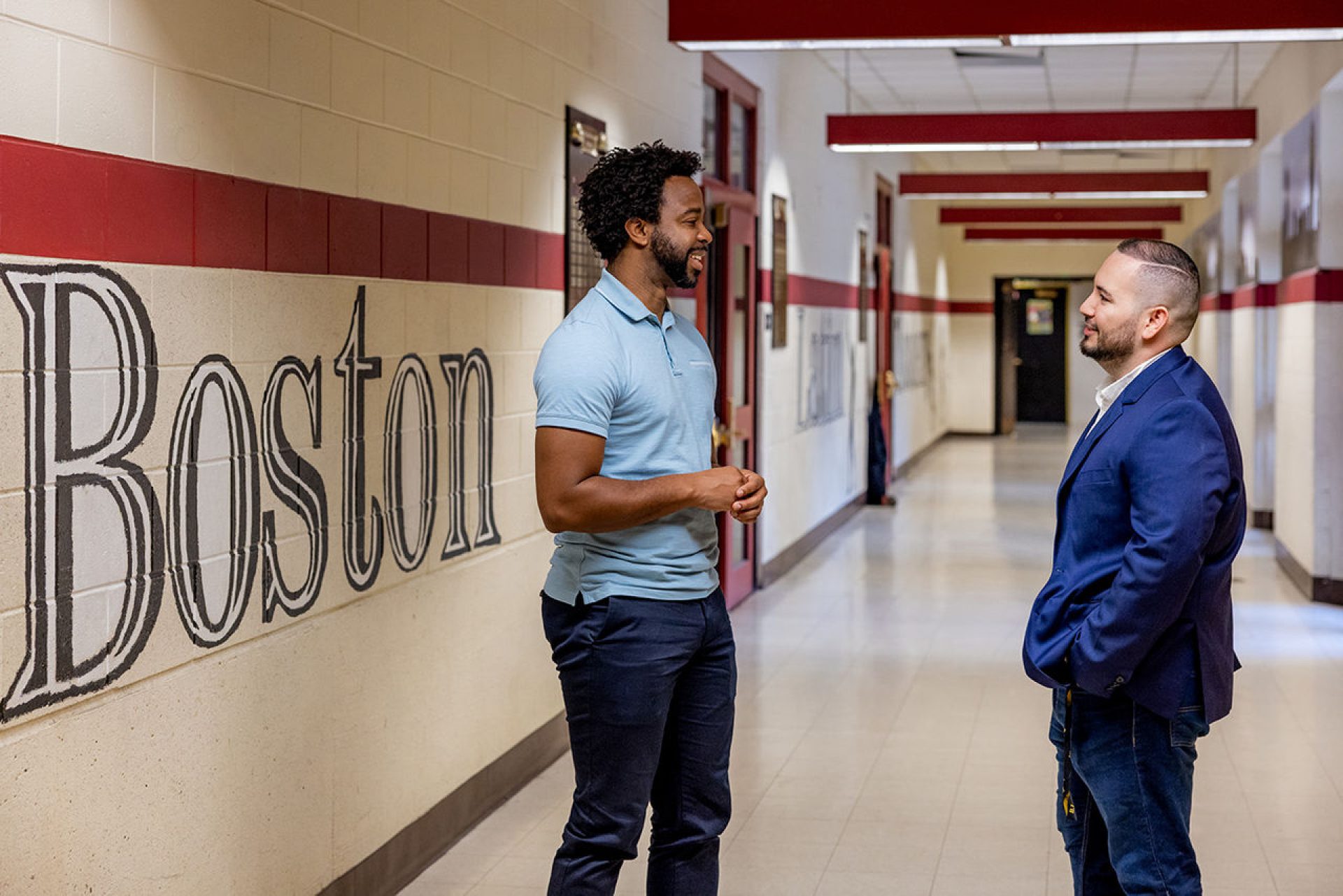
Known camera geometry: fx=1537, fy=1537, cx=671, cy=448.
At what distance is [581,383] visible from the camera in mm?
2521

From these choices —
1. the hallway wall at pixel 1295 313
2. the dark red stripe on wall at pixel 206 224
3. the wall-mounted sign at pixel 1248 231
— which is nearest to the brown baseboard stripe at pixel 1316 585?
the hallway wall at pixel 1295 313

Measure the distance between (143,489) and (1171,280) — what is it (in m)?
1.77

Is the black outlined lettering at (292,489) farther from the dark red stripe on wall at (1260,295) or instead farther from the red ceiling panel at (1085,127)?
the dark red stripe on wall at (1260,295)

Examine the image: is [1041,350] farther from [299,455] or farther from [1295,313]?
[299,455]

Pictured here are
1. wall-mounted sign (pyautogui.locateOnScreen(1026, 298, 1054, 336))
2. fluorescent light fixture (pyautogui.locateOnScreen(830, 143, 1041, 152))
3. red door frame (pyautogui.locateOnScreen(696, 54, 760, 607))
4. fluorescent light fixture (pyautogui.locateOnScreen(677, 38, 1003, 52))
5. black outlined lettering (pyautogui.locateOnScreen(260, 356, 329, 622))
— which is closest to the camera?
black outlined lettering (pyautogui.locateOnScreen(260, 356, 329, 622))

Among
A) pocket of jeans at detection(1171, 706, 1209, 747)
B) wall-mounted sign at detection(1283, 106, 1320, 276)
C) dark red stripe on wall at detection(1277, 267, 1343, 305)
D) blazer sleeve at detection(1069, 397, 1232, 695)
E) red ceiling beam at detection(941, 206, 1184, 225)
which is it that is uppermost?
red ceiling beam at detection(941, 206, 1184, 225)

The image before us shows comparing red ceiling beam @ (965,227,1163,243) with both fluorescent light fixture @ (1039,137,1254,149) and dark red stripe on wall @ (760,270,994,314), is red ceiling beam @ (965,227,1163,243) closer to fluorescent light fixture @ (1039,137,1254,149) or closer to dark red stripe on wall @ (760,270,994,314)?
dark red stripe on wall @ (760,270,994,314)

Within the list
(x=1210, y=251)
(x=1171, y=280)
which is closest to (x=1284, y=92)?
(x=1210, y=251)

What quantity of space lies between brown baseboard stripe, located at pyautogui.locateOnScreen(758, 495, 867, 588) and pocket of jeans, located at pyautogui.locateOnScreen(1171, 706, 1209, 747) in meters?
6.01

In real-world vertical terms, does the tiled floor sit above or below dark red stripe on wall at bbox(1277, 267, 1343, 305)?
below

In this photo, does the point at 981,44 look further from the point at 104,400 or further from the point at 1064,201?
the point at 1064,201

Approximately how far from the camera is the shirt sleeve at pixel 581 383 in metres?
2.52

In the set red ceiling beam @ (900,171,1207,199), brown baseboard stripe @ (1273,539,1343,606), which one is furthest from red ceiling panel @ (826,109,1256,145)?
red ceiling beam @ (900,171,1207,199)

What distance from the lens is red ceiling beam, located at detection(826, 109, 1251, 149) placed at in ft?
29.7
